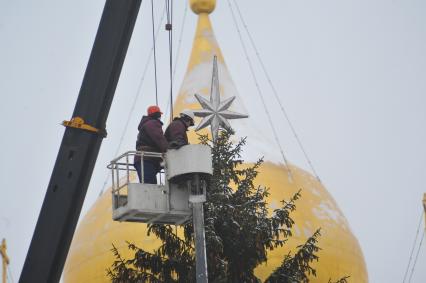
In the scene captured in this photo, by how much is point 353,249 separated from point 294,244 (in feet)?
9.49

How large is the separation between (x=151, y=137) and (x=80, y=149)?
3.07ft

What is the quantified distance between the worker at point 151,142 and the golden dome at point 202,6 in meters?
19.3

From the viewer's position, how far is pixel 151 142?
660 inches

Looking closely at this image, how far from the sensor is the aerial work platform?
14.9 m

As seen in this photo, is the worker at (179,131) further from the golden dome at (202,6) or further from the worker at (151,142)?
the golden dome at (202,6)

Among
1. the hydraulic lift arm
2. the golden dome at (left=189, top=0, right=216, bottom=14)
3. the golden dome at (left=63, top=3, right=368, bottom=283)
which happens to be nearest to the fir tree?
the hydraulic lift arm

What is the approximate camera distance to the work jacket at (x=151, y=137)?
54.1 feet

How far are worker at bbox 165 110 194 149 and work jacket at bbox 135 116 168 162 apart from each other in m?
0.13

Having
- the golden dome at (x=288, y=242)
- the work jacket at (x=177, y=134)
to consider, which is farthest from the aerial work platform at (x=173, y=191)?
the golden dome at (x=288, y=242)

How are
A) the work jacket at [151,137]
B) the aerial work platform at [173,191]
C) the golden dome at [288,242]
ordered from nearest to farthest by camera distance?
the aerial work platform at [173,191] < the work jacket at [151,137] < the golden dome at [288,242]

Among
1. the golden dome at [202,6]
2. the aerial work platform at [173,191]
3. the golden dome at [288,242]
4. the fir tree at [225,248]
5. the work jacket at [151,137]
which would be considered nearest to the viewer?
the aerial work platform at [173,191]

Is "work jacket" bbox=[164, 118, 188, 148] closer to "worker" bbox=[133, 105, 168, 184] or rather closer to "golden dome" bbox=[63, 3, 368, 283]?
"worker" bbox=[133, 105, 168, 184]

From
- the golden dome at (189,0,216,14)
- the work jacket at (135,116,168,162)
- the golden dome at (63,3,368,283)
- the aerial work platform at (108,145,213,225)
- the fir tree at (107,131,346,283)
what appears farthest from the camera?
the golden dome at (189,0,216,14)

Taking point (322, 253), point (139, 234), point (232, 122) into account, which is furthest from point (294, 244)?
point (232, 122)
